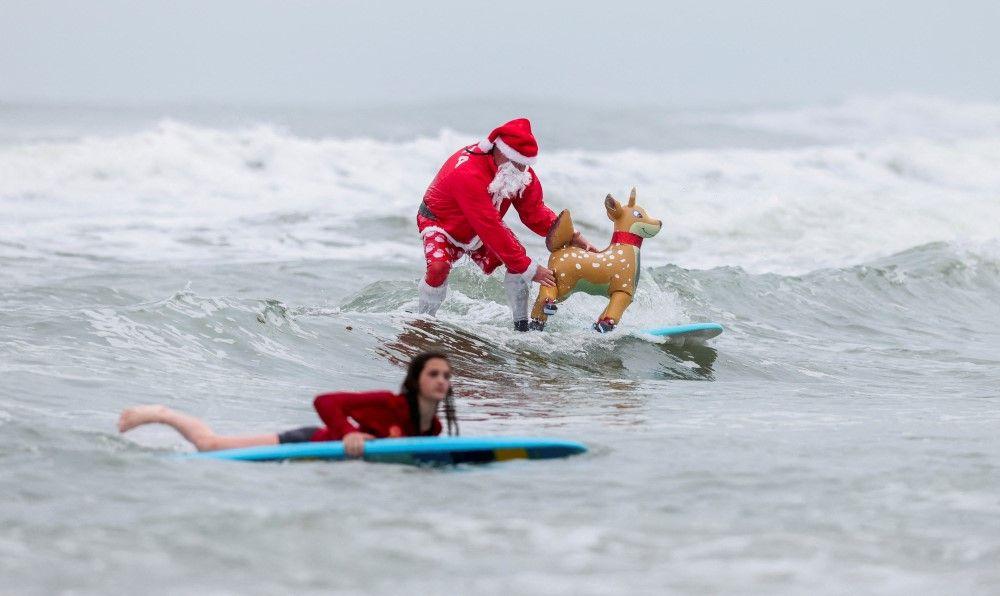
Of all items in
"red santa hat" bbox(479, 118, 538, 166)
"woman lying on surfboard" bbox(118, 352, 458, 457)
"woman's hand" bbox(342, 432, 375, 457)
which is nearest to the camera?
"woman's hand" bbox(342, 432, 375, 457)

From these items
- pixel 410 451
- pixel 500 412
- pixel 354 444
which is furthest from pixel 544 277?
pixel 354 444

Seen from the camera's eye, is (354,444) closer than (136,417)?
Yes

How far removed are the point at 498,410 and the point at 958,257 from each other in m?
10.7

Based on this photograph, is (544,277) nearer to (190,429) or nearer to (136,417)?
(190,429)

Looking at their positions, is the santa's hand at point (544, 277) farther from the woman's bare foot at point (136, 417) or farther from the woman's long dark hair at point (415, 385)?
the woman's bare foot at point (136, 417)

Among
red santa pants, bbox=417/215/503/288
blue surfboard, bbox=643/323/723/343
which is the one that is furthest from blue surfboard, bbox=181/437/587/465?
blue surfboard, bbox=643/323/723/343

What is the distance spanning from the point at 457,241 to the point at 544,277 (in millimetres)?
640

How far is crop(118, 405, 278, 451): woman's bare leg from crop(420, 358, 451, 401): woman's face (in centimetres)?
76

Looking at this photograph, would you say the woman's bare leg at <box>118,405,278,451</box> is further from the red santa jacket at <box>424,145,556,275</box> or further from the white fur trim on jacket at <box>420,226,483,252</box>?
the white fur trim on jacket at <box>420,226,483,252</box>

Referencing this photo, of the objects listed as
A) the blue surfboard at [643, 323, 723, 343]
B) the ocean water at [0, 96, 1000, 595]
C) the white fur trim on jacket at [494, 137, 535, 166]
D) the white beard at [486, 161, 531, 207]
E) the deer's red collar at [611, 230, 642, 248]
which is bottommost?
the ocean water at [0, 96, 1000, 595]

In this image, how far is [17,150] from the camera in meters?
26.9

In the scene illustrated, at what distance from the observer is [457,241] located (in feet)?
30.6

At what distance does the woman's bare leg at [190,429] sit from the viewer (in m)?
6.12

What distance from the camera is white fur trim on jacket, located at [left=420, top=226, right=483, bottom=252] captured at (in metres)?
9.27
